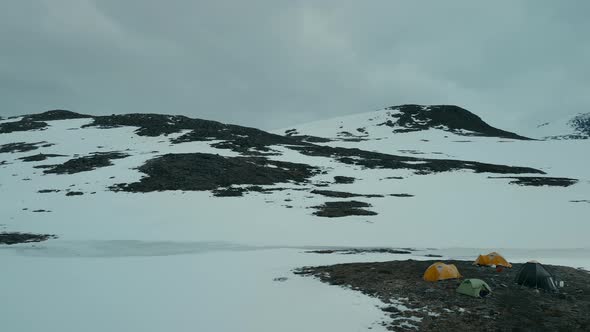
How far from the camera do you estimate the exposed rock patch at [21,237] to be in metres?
31.8

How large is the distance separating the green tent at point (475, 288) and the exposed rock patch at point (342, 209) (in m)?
24.4

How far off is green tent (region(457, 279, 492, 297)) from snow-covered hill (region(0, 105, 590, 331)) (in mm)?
4736

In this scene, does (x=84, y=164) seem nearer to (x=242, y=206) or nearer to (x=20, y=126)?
(x=242, y=206)

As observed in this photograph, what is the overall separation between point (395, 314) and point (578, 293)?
997 cm

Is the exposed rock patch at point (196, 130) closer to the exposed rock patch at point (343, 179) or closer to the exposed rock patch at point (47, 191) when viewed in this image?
the exposed rock patch at point (343, 179)

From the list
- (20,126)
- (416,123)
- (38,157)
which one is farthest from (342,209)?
(416,123)

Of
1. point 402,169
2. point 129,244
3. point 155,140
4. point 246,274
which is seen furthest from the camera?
point 155,140

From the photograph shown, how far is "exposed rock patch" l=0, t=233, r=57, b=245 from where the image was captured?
31773 mm

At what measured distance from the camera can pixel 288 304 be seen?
1688 cm

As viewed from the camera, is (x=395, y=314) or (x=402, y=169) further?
(x=402, y=169)

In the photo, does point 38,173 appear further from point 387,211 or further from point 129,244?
point 387,211

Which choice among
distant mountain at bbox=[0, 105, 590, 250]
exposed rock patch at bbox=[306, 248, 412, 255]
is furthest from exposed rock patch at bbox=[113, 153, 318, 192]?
exposed rock patch at bbox=[306, 248, 412, 255]

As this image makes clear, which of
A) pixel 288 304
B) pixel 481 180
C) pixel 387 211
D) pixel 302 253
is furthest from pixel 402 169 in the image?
pixel 288 304

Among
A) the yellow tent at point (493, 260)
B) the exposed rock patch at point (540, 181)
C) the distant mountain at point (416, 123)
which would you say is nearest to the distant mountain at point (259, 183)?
the exposed rock patch at point (540, 181)
